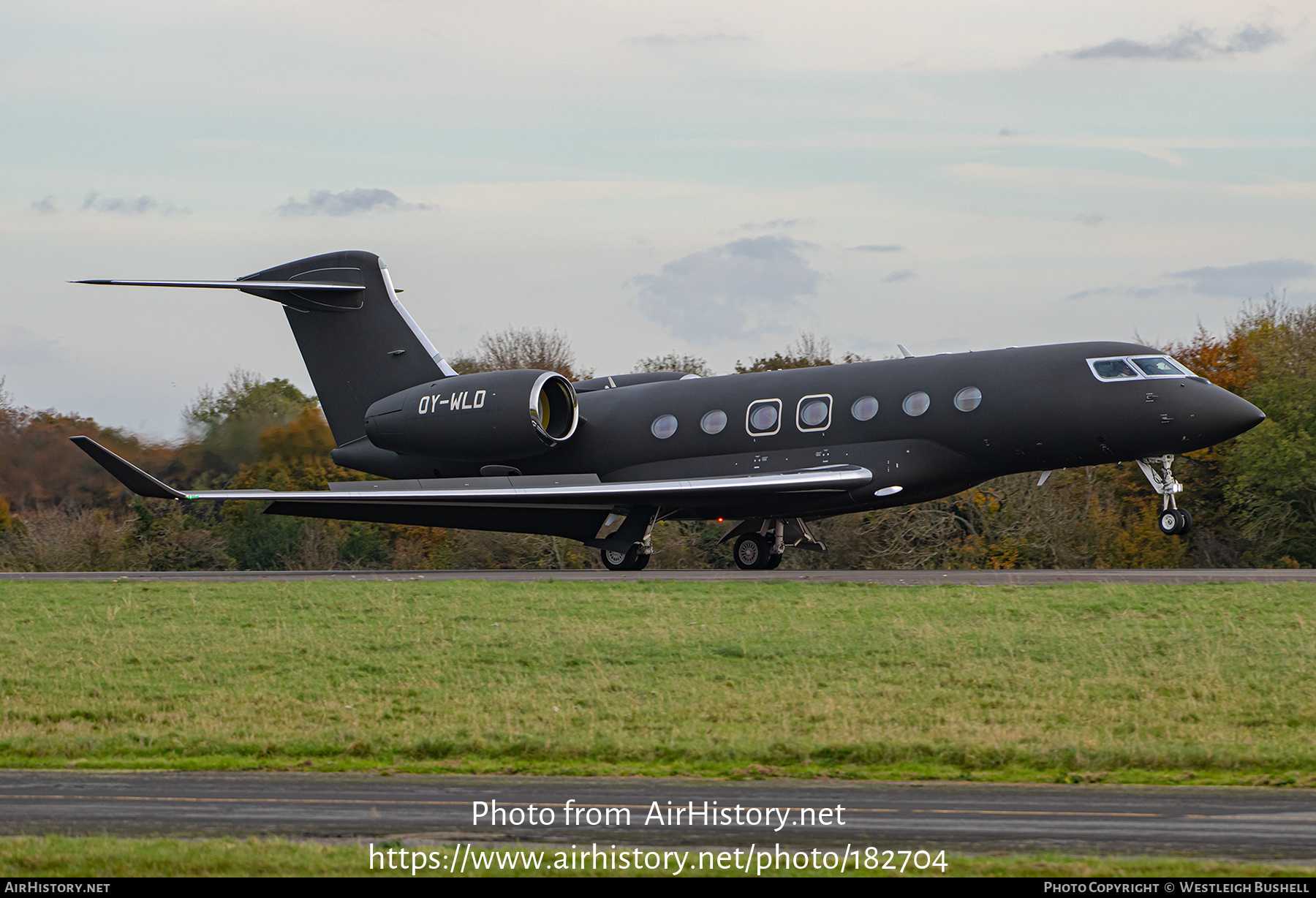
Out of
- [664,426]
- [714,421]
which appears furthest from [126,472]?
[714,421]

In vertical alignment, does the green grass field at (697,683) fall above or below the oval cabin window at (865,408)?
below

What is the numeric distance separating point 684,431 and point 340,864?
23784 millimetres

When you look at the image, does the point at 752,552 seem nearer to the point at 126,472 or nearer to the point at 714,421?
the point at 714,421

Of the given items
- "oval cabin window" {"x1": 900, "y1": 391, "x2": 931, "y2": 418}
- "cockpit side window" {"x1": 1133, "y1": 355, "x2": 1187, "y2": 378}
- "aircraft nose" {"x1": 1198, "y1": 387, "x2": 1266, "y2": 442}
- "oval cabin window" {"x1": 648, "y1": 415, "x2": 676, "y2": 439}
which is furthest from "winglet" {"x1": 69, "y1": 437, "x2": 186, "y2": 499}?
"aircraft nose" {"x1": 1198, "y1": 387, "x2": 1266, "y2": 442}

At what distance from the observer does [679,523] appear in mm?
43312

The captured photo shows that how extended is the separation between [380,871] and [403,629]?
12208 millimetres

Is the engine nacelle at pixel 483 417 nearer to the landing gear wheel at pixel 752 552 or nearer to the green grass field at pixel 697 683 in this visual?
the landing gear wheel at pixel 752 552

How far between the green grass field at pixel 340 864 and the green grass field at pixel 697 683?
3.11 metres

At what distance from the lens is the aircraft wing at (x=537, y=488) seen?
1110 inches

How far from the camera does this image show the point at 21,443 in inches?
Result: 1471

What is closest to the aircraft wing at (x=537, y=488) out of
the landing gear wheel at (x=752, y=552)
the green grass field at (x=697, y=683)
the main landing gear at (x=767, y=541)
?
Answer: the main landing gear at (x=767, y=541)

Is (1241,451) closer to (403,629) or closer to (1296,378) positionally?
(1296,378)

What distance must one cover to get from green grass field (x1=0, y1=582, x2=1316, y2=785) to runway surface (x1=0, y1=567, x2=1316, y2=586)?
5.99 feet
